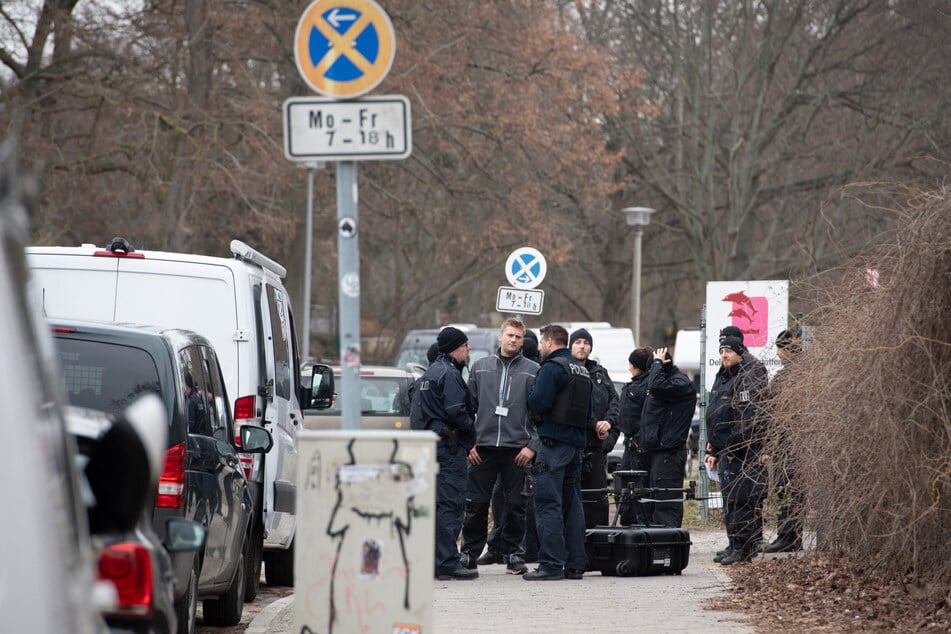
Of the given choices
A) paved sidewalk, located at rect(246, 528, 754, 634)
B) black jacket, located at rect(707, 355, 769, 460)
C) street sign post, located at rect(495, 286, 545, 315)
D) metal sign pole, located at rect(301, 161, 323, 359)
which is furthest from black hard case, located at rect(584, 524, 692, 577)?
metal sign pole, located at rect(301, 161, 323, 359)

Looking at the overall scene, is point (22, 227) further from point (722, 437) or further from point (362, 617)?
point (722, 437)

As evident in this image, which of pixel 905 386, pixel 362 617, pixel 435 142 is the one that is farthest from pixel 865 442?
pixel 435 142

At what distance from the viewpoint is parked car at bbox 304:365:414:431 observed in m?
16.0

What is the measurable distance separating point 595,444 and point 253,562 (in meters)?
3.99

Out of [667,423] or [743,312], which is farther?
[743,312]

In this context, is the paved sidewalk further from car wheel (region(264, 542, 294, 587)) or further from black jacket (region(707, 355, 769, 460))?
car wheel (region(264, 542, 294, 587))

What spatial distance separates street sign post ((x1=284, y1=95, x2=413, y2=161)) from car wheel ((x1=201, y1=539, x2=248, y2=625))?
3.55m

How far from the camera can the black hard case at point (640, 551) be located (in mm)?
11680

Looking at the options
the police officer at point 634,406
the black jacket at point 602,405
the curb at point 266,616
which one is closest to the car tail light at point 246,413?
the curb at point 266,616

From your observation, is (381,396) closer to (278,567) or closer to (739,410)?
(278,567)

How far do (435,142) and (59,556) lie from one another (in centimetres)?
2743

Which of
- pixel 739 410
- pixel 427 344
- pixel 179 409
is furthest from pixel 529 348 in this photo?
pixel 427 344

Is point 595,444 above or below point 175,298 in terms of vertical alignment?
below

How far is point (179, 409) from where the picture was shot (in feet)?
24.3
